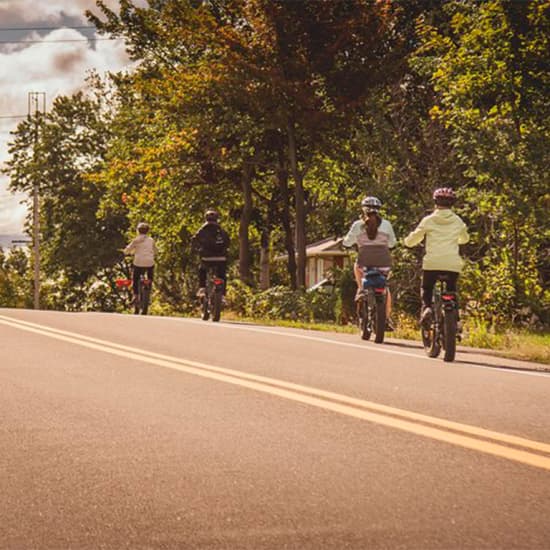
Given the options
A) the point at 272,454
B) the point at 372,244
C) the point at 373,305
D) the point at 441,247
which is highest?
the point at 372,244

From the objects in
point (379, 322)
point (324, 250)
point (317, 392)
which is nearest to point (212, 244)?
point (379, 322)

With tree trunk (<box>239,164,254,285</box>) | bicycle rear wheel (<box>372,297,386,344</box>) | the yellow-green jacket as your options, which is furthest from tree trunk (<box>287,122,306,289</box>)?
the yellow-green jacket

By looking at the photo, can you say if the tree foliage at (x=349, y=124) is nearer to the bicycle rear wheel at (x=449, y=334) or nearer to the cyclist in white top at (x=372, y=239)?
the cyclist in white top at (x=372, y=239)

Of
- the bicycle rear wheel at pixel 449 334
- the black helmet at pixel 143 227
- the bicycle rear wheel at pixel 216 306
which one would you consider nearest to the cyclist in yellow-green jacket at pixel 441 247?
the bicycle rear wheel at pixel 449 334

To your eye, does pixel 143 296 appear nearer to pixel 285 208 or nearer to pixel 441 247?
pixel 441 247

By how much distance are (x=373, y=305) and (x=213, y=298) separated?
5046mm

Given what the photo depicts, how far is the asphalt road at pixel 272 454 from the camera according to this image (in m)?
4.29

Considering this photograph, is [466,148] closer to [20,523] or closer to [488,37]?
[488,37]

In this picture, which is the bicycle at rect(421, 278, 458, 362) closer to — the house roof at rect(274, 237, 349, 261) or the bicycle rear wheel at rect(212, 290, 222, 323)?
the bicycle rear wheel at rect(212, 290, 222, 323)

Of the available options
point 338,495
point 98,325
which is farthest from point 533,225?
point 338,495

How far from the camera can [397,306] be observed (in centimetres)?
2091

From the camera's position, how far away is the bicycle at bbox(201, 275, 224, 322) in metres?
17.0

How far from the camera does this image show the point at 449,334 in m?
10.3

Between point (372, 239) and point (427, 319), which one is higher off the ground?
point (372, 239)
